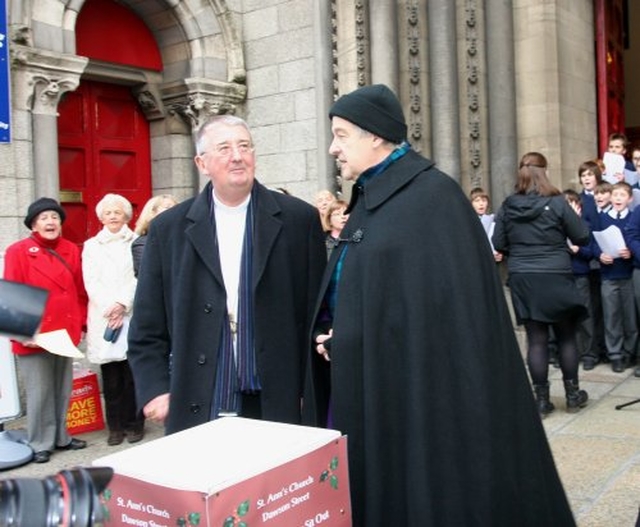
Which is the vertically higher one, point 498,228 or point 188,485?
point 498,228

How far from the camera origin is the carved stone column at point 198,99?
8.65 m

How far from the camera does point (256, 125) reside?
9.25 metres

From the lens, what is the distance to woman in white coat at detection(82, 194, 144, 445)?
6.03 meters

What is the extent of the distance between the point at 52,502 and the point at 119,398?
5012 mm

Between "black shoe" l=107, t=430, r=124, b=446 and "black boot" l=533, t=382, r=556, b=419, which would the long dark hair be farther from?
"black shoe" l=107, t=430, r=124, b=446

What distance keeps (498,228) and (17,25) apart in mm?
4287

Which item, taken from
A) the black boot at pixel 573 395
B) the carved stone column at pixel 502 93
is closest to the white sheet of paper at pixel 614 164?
the carved stone column at pixel 502 93

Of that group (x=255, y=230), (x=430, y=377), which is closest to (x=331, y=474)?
(x=430, y=377)

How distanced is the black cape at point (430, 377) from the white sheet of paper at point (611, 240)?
16.5ft

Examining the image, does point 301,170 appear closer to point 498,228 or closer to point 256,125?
point 256,125

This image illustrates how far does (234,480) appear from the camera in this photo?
181cm

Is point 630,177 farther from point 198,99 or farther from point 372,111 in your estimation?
point 372,111

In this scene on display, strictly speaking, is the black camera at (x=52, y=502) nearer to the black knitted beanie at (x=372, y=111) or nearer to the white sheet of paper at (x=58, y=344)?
the black knitted beanie at (x=372, y=111)

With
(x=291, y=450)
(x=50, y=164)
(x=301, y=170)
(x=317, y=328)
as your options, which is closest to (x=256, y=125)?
(x=301, y=170)
